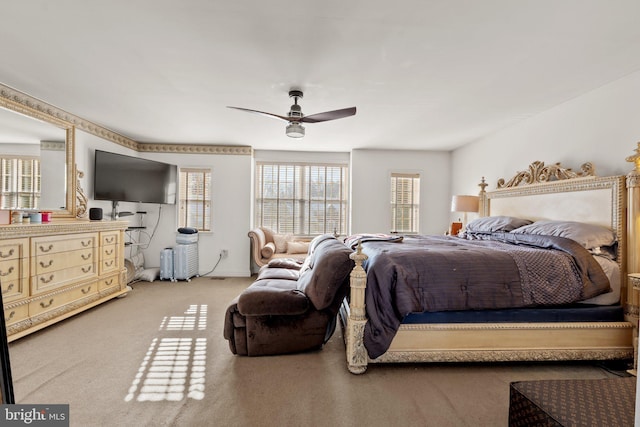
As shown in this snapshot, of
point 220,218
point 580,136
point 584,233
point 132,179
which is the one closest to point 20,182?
point 132,179

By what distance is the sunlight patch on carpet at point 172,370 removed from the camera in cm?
192

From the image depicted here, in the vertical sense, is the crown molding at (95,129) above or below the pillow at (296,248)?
above

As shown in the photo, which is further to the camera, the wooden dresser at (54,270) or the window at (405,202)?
the window at (405,202)

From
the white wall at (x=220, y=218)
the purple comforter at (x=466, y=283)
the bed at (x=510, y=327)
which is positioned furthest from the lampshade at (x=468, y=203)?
the white wall at (x=220, y=218)

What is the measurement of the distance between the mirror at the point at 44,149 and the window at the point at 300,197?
2933 mm

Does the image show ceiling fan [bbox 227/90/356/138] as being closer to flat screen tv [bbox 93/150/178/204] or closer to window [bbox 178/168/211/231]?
flat screen tv [bbox 93/150/178/204]

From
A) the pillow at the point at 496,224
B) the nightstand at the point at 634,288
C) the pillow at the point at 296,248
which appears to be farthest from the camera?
the pillow at the point at 296,248

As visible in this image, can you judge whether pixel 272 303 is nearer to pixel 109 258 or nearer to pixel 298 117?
pixel 298 117

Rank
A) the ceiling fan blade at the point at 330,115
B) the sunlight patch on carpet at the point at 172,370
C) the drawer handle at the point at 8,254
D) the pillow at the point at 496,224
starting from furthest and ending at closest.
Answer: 1. the pillow at the point at 496,224
2. the ceiling fan blade at the point at 330,115
3. the drawer handle at the point at 8,254
4. the sunlight patch on carpet at the point at 172,370

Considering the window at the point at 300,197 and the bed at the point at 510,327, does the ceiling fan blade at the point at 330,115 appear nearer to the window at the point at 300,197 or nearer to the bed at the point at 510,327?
the bed at the point at 510,327

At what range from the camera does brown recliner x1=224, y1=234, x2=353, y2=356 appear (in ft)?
7.68

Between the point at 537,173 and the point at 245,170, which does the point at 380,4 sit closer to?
the point at 537,173

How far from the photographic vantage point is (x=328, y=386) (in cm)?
201

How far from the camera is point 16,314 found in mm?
2602
